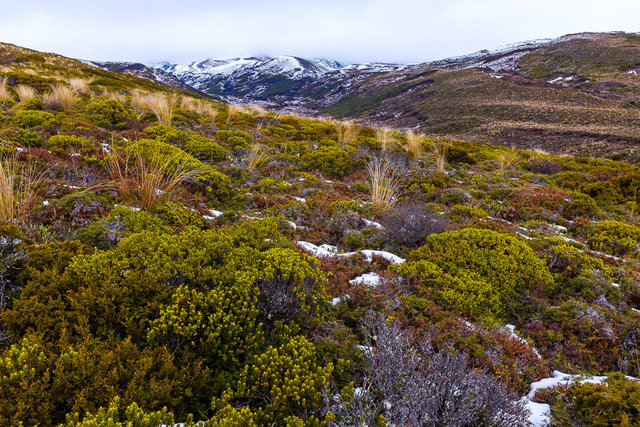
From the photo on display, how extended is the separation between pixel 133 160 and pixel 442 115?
50.6 metres

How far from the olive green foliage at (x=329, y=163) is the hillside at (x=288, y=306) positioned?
2.55 metres

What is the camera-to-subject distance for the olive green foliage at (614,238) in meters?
5.54

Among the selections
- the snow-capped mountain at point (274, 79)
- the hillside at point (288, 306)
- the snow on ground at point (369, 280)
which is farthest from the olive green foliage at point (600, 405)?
the snow-capped mountain at point (274, 79)

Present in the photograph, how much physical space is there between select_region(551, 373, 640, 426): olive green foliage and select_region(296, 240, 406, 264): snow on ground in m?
2.44

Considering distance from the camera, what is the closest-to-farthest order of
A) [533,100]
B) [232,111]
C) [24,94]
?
[24,94], [232,111], [533,100]

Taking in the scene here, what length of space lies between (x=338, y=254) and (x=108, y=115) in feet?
31.6

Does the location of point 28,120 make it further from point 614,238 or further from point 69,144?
point 614,238

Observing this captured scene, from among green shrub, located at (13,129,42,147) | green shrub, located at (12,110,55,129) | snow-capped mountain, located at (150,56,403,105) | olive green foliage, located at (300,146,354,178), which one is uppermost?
snow-capped mountain, located at (150,56,403,105)

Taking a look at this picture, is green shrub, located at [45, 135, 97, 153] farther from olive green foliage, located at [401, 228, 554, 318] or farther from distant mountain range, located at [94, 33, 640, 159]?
distant mountain range, located at [94, 33, 640, 159]

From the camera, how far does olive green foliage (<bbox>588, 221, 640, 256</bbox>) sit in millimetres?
5539

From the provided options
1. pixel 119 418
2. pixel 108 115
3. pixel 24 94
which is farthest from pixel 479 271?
pixel 24 94

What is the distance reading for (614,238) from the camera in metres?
5.80

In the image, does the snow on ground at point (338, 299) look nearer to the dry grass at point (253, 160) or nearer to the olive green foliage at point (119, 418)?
the olive green foliage at point (119, 418)

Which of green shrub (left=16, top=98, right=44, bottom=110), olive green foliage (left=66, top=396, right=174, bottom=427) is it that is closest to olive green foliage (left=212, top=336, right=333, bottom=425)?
olive green foliage (left=66, top=396, right=174, bottom=427)
